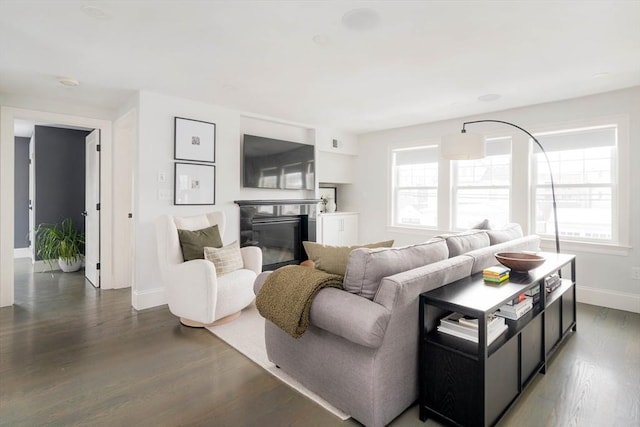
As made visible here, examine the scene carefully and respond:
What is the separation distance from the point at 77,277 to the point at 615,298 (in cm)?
A: 693

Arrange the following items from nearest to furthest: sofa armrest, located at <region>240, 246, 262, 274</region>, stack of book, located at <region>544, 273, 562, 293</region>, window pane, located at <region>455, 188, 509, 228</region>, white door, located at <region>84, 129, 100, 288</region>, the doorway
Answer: stack of book, located at <region>544, 273, 562, 293</region> < sofa armrest, located at <region>240, 246, 262, 274</region> < white door, located at <region>84, 129, 100, 288</region> < window pane, located at <region>455, 188, 509, 228</region> < the doorway

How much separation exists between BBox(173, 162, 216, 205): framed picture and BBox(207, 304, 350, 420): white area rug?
1425 millimetres

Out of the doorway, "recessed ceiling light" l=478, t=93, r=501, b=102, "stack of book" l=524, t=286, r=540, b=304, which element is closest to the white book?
"stack of book" l=524, t=286, r=540, b=304

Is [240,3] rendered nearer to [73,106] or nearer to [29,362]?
[29,362]

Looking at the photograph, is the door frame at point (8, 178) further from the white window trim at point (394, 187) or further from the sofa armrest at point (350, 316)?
the white window trim at point (394, 187)

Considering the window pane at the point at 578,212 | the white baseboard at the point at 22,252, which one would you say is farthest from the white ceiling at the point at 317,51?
the white baseboard at the point at 22,252

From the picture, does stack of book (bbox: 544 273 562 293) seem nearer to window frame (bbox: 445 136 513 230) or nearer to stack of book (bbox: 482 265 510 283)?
stack of book (bbox: 482 265 510 283)

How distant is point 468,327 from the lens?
5.71 ft

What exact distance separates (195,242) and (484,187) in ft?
12.7

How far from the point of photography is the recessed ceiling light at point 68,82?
3160 millimetres

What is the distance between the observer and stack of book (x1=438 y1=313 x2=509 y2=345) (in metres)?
1.72

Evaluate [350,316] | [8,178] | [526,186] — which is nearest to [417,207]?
[526,186]

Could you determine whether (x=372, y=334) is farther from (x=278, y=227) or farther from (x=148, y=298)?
(x=278, y=227)

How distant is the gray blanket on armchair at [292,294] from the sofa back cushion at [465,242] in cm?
94
